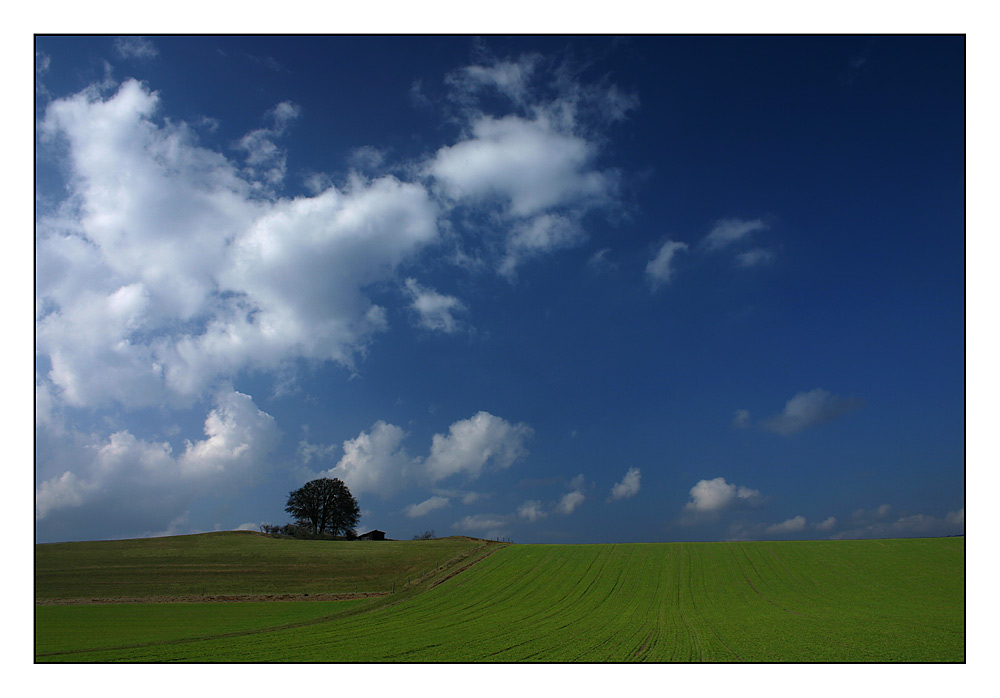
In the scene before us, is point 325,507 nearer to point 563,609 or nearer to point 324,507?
point 324,507

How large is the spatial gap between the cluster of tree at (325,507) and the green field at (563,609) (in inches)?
791

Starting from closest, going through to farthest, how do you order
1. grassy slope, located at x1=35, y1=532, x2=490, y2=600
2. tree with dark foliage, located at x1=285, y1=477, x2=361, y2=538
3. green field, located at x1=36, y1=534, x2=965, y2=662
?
green field, located at x1=36, y1=534, x2=965, y2=662 → grassy slope, located at x1=35, y1=532, x2=490, y2=600 → tree with dark foliage, located at x1=285, y1=477, x2=361, y2=538

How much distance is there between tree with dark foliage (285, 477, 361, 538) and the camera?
7650 centimetres

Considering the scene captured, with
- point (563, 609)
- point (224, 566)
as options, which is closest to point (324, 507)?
point (224, 566)

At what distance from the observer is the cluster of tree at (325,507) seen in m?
76.5

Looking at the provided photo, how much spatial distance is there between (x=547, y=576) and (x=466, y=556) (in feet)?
33.2

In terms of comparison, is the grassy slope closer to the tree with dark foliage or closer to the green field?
the green field

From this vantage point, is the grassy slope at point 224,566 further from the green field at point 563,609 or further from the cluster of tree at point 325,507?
the cluster of tree at point 325,507

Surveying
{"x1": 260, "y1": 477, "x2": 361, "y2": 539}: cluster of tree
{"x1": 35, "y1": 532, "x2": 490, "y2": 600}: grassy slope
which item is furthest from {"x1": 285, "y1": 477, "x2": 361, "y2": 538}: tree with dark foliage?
{"x1": 35, "y1": 532, "x2": 490, "y2": 600}: grassy slope

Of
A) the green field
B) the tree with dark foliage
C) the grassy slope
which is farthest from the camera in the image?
the tree with dark foliage

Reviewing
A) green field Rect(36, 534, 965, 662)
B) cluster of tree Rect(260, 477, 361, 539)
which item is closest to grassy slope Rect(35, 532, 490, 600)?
green field Rect(36, 534, 965, 662)

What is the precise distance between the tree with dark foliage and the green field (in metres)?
20.1

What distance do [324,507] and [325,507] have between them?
0.14 meters

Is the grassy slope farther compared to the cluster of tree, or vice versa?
the cluster of tree
